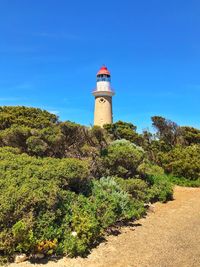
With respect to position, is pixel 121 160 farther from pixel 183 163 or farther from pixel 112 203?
pixel 183 163

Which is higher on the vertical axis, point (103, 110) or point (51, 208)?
point (103, 110)

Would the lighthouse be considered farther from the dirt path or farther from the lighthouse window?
the dirt path

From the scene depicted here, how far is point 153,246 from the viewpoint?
8.59m

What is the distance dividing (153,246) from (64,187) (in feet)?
8.78

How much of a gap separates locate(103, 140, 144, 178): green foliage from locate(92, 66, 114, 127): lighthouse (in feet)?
69.9

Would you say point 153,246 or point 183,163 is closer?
point 153,246

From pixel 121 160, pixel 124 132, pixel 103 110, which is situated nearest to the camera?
pixel 121 160

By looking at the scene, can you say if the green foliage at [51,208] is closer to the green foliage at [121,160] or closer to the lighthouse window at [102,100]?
the green foliage at [121,160]

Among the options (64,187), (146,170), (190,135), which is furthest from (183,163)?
(64,187)

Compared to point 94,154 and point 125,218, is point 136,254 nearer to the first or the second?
point 125,218

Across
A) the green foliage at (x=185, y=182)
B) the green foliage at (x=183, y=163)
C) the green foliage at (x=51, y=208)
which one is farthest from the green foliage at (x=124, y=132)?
the green foliage at (x=51, y=208)

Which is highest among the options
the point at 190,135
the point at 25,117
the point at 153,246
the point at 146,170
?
the point at 190,135

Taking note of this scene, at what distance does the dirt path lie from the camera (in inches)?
298

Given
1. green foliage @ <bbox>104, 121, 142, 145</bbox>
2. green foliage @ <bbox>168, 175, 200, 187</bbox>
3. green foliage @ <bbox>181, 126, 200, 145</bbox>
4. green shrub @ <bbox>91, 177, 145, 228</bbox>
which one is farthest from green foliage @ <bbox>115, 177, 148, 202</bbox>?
green foliage @ <bbox>181, 126, 200, 145</bbox>
